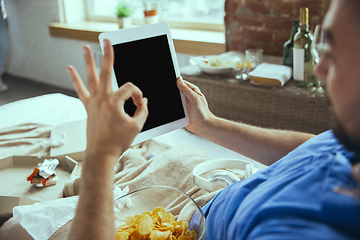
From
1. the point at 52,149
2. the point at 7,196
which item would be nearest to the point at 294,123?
the point at 52,149

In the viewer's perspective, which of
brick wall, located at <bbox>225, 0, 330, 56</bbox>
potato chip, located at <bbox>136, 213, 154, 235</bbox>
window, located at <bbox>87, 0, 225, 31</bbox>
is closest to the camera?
potato chip, located at <bbox>136, 213, 154, 235</bbox>

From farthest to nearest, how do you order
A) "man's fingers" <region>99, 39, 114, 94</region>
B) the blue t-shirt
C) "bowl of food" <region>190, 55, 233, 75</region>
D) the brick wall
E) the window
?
1. the window
2. the brick wall
3. "bowl of food" <region>190, 55, 233, 75</region>
4. "man's fingers" <region>99, 39, 114, 94</region>
5. the blue t-shirt

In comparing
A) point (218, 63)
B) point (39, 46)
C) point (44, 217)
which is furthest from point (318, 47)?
point (39, 46)

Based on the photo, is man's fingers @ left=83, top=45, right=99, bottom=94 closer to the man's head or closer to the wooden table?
the man's head

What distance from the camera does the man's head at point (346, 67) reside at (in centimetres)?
43

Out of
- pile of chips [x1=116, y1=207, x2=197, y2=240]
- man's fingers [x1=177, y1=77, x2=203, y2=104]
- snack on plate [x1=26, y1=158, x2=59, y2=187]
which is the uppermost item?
man's fingers [x1=177, y1=77, x2=203, y2=104]

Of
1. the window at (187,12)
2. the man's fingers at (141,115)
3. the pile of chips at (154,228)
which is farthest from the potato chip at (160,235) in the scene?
the window at (187,12)

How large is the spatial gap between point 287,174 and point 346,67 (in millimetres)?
218

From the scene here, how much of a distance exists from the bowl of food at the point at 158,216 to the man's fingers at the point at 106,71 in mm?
272

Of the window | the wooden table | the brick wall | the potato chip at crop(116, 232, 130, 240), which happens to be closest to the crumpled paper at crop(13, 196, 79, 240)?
the potato chip at crop(116, 232, 130, 240)

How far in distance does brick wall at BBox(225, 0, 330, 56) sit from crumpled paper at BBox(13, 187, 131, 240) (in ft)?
5.75

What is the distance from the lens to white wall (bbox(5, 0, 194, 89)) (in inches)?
139

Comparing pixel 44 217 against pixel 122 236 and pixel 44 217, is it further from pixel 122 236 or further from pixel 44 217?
pixel 122 236

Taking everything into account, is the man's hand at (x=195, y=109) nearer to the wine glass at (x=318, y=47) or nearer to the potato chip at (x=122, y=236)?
the potato chip at (x=122, y=236)
